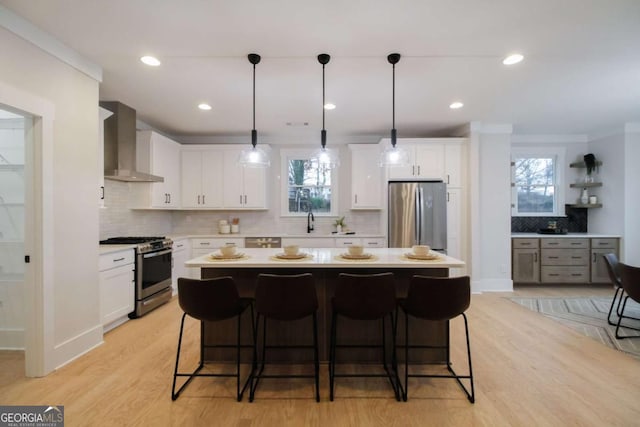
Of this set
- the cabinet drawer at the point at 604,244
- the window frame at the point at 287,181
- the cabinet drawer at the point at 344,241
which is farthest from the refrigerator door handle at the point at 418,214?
the cabinet drawer at the point at 604,244

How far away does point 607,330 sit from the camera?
3.20 meters

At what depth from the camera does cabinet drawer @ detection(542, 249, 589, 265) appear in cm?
495

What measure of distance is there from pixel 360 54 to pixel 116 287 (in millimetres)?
3402

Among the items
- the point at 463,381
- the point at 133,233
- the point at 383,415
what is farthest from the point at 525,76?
the point at 133,233

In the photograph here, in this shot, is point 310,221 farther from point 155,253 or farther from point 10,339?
point 10,339

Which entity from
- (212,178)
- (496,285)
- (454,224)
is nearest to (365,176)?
(454,224)

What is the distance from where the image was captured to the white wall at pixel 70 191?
2.32 metres

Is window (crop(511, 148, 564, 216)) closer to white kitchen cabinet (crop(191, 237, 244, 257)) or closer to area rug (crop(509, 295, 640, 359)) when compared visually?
area rug (crop(509, 295, 640, 359))

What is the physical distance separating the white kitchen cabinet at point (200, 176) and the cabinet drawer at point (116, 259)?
177 cm

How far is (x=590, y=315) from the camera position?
3654 mm

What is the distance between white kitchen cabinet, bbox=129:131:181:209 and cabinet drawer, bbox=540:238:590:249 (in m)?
Answer: 6.12

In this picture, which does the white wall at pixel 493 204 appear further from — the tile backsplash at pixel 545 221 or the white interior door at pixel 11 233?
the white interior door at pixel 11 233

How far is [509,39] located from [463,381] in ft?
8.88

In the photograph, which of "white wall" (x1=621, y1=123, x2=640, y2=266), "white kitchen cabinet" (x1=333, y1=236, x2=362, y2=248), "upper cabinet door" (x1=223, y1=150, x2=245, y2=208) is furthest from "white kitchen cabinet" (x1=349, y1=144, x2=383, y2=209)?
"white wall" (x1=621, y1=123, x2=640, y2=266)
